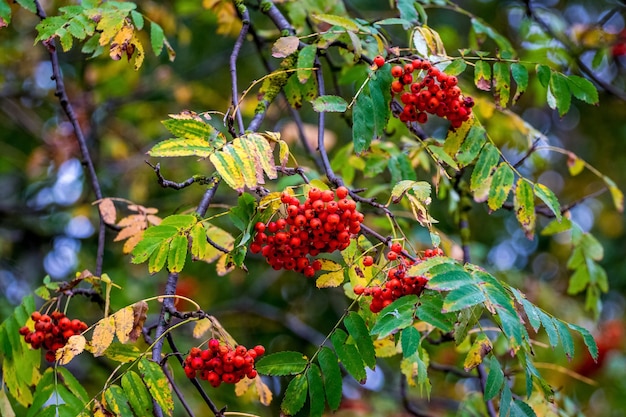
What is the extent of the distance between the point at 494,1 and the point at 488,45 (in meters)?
0.85

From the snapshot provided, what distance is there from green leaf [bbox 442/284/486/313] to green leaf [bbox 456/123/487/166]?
795 mm

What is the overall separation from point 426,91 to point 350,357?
2.80 ft

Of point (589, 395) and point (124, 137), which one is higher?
point (124, 137)

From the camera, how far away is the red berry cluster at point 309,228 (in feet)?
5.99

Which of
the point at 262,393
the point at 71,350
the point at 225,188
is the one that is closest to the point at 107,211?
the point at 71,350

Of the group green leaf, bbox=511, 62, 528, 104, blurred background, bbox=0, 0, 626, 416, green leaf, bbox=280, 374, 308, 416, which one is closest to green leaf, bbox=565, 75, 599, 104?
green leaf, bbox=511, 62, 528, 104

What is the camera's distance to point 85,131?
217 inches

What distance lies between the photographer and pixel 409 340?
5.53 ft

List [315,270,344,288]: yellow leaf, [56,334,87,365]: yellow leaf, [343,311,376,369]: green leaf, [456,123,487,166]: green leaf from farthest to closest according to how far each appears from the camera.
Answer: [456,123,487,166]: green leaf
[315,270,344,288]: yellow leaf
[343,311,376,369]: green leaf
[56,334,87,365]: yellow leaf

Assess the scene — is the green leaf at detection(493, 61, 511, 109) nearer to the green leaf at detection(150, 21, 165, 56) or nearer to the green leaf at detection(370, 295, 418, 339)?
the green leaf at detection(370, 295, 418, 339)

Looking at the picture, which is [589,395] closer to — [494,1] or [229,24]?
[494,1]

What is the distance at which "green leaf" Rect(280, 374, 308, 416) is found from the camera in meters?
1.99

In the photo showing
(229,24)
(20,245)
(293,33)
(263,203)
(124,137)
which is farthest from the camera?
(124,137)

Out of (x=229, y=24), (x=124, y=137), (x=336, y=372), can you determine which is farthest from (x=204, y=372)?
(x=124, y=137)
